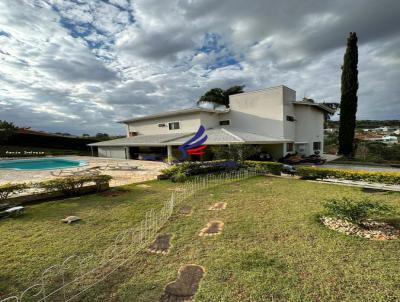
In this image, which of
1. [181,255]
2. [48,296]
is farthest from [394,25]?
[48,296]

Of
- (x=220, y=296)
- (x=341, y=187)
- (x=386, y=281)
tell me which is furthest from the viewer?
(x=341, y=187)

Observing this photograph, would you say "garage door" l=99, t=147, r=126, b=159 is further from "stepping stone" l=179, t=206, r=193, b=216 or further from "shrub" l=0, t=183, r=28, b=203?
"stepping stone" l=179, t=206, r=193, b=216

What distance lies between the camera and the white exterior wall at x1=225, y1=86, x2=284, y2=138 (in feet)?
78.1

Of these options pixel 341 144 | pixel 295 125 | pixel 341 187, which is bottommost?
pixel 341 187

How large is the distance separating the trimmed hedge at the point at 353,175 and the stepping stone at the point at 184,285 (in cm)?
1208

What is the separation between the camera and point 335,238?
19.0ft

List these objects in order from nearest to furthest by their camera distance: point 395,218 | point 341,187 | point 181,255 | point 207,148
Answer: point 181,255, point 395,218, point 341,187, point 207,148

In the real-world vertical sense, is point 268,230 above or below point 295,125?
below

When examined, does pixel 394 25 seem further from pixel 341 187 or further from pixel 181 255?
pixel 181 255

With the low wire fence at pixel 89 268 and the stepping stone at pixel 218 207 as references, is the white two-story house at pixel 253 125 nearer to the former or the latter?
the stepping stone at pixel 218 207

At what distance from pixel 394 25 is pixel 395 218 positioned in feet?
55.2

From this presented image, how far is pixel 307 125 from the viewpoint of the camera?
1030 inches

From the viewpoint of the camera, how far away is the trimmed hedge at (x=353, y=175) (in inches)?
452

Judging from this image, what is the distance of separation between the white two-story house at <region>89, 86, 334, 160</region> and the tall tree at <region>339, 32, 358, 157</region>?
2228 mm
